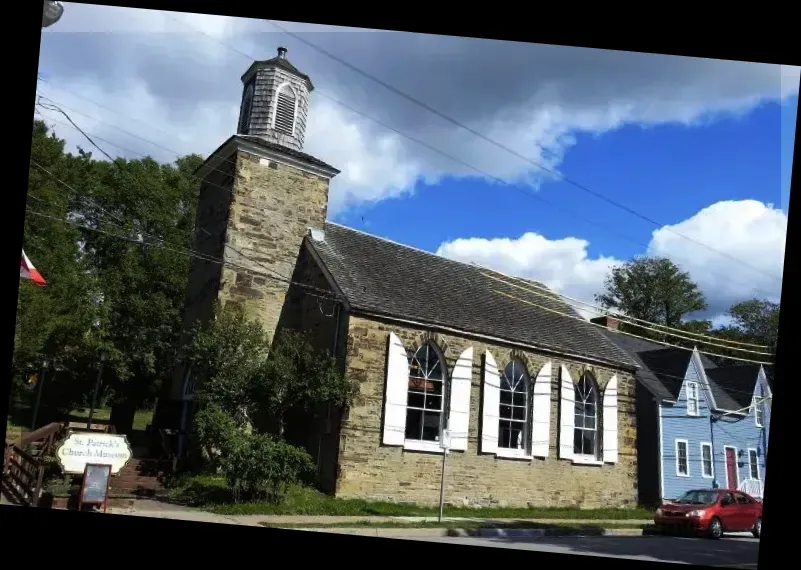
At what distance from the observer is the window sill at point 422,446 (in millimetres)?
13875

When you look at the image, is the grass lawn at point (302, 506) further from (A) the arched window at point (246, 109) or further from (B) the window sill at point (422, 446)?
(A) the arched window at point (246, 109)

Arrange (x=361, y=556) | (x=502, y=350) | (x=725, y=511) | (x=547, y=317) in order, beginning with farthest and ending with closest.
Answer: (x=547, y=317), (x=502, y=350), (x=725, y=511), (x=361, y=556)

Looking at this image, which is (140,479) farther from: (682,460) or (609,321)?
→ (609,321)

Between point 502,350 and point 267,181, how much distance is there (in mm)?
7087

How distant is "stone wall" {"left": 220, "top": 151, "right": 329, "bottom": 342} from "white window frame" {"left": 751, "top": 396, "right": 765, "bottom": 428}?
12.8 meters

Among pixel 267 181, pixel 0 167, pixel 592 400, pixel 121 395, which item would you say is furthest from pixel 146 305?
pixel 0 167

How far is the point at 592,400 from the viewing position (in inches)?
693

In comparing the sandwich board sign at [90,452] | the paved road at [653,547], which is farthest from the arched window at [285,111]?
the paved road at [653,547]

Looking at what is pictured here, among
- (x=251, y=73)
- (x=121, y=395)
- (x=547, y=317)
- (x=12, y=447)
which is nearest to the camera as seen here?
(x=12, y=447)

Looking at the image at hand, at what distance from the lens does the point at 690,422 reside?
61.0 feet

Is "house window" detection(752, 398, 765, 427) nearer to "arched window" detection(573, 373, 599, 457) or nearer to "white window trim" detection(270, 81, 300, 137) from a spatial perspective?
"arched window" detection(573, 373, 599, 457)

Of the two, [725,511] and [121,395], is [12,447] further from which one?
[121,395]

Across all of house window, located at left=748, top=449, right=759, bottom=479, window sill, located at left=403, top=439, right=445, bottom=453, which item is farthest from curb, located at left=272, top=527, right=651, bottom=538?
house window, located at left=748, top=449, right=759, bottom=479

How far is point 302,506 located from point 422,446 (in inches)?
137
